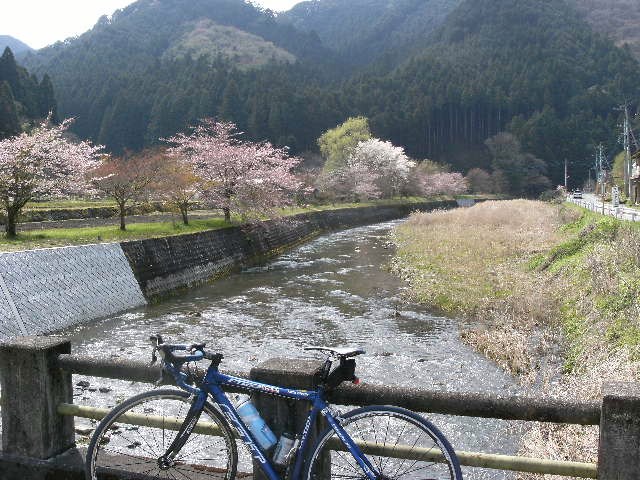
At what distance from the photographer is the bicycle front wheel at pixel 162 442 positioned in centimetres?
338

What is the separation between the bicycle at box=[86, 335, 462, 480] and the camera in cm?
317

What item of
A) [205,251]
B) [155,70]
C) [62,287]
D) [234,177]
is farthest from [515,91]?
[62,287]

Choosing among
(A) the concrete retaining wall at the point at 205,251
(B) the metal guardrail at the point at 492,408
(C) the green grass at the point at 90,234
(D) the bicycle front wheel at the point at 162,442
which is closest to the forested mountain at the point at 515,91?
(A) the concrete retaining wall at the point at 205,251

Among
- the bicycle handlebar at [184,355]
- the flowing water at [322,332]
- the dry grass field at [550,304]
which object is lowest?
the flowing water at [322,332]

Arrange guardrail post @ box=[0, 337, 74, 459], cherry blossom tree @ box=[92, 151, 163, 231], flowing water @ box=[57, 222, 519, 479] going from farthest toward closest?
cherry blossom tree @ box=[92, 151, 163, 231] < flowing water @ box=[57, 222, 519, 479] < guardrail post @ box=[0, 337, 74, 459]

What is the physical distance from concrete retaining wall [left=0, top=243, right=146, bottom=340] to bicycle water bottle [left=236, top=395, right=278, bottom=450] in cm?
1099

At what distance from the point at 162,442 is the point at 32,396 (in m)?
0.97

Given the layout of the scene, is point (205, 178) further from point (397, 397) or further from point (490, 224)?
point (397, 397)

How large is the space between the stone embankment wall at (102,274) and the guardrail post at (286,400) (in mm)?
10977

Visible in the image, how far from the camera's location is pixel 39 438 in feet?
12.7

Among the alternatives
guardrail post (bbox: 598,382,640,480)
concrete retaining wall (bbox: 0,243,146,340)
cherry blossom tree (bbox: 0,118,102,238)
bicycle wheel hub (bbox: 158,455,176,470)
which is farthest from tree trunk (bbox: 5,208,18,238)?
guardrail post (bbox: 598,382,640,480)

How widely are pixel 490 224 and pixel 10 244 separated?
26.9 metres

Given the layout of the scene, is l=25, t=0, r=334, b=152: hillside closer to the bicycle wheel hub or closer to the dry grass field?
the dry grass field

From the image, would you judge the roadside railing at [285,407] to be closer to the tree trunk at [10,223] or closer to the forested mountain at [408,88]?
the tree trunk at [10,223]
